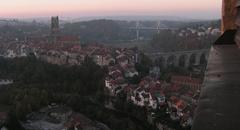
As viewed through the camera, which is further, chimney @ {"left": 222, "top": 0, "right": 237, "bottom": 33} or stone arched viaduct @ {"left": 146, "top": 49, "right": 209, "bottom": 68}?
stone arched viaduct @ {"left": 146, "top": 49, "right": 209, "bottom": 68}

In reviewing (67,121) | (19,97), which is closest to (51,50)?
(19,97)

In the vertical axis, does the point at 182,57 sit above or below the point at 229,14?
below

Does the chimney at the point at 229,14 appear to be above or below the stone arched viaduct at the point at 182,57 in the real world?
above

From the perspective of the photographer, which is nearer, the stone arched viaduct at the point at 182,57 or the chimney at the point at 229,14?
the chimney at the point at 229,14

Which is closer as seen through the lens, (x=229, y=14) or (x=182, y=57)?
(x=229, y=14)

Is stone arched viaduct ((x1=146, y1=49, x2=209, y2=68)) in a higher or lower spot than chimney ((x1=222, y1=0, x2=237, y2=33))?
lower

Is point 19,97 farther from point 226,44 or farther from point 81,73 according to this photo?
point 226,44

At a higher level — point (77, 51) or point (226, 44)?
point (226, 44)

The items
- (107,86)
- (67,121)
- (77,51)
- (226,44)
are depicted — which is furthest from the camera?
(77,51)
